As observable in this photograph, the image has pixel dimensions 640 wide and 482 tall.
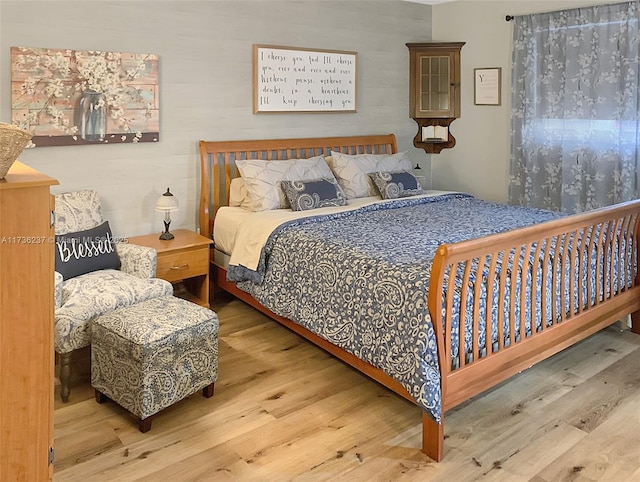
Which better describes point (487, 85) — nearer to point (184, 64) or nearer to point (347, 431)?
point (184, 64)

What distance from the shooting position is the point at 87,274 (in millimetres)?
3357

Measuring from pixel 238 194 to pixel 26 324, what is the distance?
293 cm

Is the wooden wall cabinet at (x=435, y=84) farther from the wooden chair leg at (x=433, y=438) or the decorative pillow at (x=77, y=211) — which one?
the wooden chair leg at (x=433, y=438)

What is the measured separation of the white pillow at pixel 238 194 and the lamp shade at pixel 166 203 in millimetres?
491

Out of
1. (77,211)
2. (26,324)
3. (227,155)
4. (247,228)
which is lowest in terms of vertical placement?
(26,324)

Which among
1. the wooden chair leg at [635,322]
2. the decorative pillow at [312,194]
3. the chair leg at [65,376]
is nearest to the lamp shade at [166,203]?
the decorative pillow at [312,194]

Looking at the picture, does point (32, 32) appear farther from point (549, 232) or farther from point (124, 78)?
point (549, 232)

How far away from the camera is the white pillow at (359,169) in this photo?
457cm

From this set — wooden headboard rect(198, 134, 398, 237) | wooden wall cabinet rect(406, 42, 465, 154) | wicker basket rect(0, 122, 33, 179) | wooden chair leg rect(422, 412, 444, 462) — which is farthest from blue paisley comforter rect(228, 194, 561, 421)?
wicker basket rect(0, 122, 33, 179)

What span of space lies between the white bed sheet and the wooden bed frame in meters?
0.20

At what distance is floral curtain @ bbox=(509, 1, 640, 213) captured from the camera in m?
4.29

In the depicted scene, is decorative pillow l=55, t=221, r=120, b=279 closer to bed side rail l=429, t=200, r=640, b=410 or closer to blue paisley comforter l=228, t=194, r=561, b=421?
blue paisley comforter l=228, t=194, r=561, b=421

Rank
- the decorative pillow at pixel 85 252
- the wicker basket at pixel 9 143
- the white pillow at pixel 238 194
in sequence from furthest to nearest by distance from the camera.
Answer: the white pillow at pixel 238 194
the decorative pillow at pixel 85 252
the wicker basket at pixel 9 143

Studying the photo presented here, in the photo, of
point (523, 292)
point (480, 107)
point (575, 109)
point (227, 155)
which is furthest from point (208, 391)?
point (480, 107)
